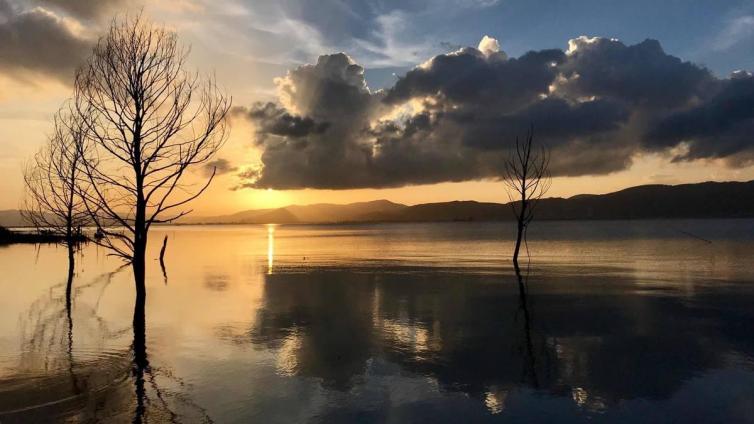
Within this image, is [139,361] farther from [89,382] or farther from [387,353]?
[387,353]

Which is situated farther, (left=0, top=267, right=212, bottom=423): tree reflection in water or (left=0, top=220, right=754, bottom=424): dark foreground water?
(left=0, top=220, right=754, bottom=424): dark foreground water

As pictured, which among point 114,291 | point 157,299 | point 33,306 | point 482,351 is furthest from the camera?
point 114,291

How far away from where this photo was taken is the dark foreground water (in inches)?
409

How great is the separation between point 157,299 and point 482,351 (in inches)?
695

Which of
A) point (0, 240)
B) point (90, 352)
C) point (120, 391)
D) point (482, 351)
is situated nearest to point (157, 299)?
point (90, 352)

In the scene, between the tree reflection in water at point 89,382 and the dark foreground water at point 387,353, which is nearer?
the tree reflection in water at point 89,382

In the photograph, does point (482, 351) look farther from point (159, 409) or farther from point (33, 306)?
point (33, 306)

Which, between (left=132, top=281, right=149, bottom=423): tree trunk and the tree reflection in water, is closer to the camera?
the tree reflection in water

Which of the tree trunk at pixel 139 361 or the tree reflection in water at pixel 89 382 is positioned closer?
the tree reflection in water at pixel 89 382

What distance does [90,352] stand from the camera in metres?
14.9

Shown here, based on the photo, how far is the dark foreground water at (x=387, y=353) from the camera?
10.4 meters

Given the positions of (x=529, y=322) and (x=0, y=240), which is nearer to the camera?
(x=529, y=322)

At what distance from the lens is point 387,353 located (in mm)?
14656

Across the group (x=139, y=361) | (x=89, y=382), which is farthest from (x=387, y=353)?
(x=89, y=382)
